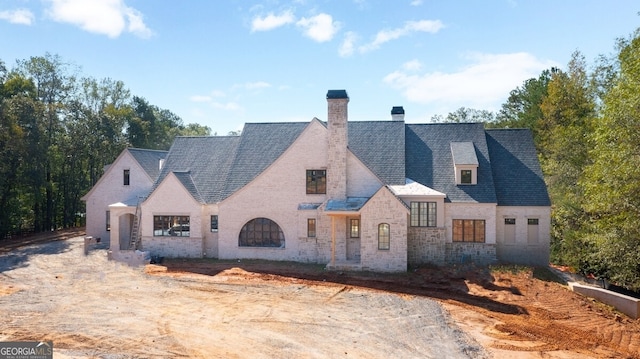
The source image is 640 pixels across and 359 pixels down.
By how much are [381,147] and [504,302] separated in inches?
513

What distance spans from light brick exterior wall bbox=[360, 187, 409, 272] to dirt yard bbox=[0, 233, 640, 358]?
88 cm

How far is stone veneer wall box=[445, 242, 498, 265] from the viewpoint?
2542cm

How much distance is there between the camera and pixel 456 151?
2775cm

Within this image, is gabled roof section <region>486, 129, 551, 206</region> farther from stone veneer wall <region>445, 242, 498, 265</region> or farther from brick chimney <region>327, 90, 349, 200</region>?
brick chimney <region>327, 90, 349, 200</region>

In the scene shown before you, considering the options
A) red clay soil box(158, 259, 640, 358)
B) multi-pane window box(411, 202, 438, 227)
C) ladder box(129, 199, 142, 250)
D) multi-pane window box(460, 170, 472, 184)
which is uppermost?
multi-pane window box(460, 170, 472, 184)

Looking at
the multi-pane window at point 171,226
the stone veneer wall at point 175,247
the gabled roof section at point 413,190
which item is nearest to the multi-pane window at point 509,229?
the gabled roof section at point 413,190

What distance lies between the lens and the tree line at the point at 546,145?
1920 centimetres

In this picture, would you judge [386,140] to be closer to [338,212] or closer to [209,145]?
[338,212]

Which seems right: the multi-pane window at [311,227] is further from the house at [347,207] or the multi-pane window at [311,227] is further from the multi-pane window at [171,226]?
the multi-pane window at [171,226]

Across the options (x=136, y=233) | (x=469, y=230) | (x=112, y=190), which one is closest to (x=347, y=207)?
(x=469, y=230)

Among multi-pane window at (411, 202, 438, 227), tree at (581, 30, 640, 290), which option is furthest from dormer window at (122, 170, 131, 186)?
tree at (581, 30, 640, 290)

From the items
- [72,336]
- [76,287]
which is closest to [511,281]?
[72,336]

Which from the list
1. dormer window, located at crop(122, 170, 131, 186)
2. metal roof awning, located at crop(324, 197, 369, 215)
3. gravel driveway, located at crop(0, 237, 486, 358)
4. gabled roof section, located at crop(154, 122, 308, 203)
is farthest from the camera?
dormer window, located at crop(122, 170, 131, 186)

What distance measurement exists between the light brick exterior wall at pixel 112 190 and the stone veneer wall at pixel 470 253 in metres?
21.0
